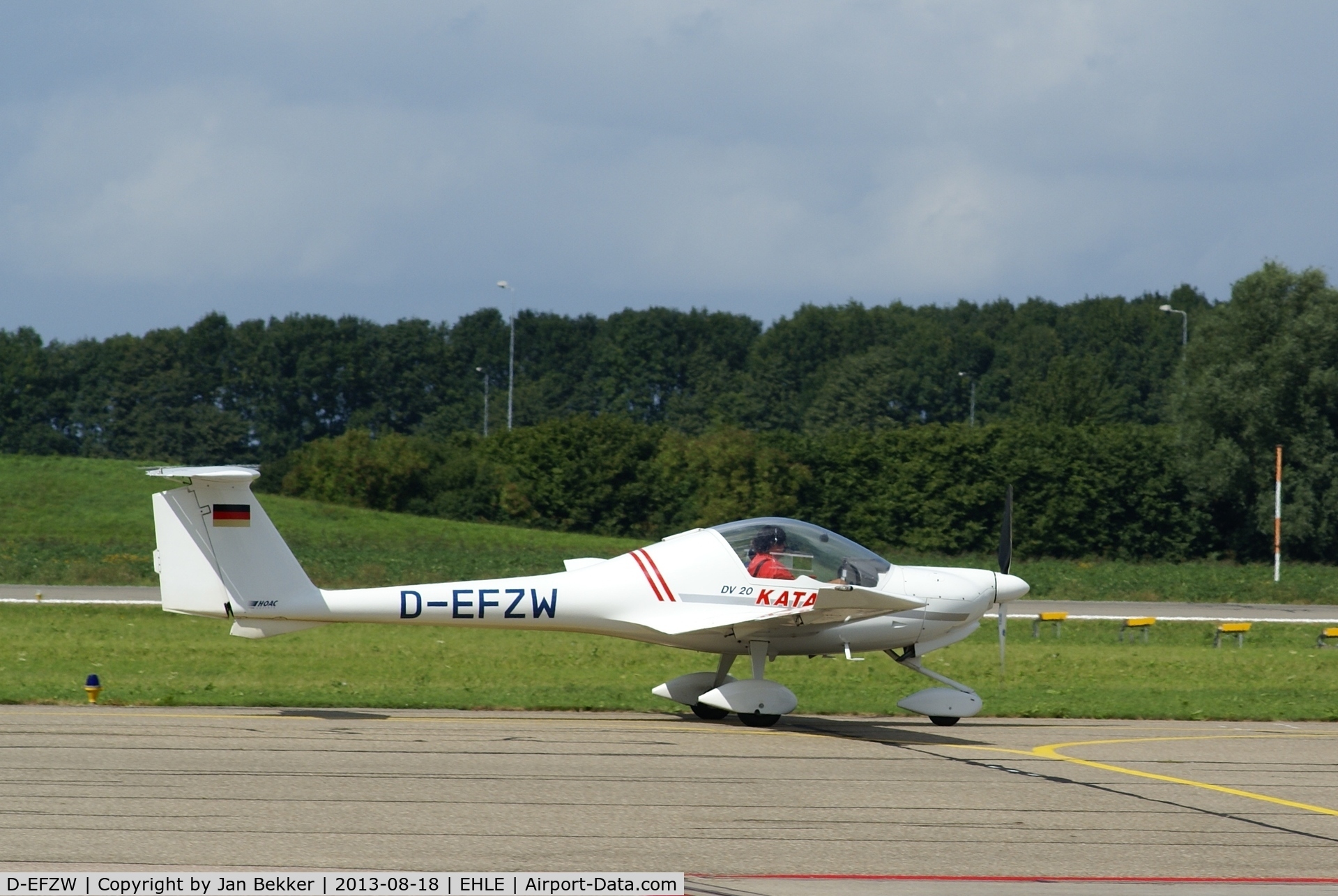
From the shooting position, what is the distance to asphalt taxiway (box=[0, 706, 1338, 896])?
7.79 meters

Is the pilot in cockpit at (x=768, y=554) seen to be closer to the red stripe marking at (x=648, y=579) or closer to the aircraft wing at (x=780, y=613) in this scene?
the aircraft wing at (x=780, y=613)

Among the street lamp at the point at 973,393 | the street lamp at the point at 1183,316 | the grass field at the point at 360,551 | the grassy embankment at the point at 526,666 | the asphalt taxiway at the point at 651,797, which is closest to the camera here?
the asphalt taxiway at the point at 651,797

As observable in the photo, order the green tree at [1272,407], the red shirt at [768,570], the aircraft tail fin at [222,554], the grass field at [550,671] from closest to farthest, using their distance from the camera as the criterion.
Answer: the aircraft tail fin at [222,554] < the red shirt at [768,570] < the grass field at [550,671] < the green tree at [1272,407]

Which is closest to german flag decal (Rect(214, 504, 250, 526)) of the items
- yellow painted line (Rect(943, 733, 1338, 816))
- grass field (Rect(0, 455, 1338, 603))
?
yellow painted line (Rect(943, 733, 1338, 816))

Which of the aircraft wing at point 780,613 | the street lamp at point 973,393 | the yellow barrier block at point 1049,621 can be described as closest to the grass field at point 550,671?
the yellow barrier block at point 1049,621

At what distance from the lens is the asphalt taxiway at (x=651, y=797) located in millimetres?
7793

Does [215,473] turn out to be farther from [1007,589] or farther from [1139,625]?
[1139,625]

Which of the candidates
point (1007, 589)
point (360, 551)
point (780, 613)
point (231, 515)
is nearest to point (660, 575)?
point (780, 613)

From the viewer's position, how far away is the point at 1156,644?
25.0 m

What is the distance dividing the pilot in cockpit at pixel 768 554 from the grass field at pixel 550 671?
218 cm

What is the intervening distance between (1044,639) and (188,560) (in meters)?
16.7

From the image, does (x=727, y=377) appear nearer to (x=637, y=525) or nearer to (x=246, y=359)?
(x=246, y=359)

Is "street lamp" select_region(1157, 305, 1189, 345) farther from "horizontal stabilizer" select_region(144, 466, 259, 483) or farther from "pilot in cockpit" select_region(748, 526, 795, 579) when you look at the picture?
"horizontal stabilizer" select_region(144, 466, 259, 483)

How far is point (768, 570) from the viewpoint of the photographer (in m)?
13.8
